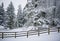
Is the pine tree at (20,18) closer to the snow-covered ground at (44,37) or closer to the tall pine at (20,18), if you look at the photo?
the tall pine at (20,18)

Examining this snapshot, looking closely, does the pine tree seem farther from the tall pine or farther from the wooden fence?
the wooden fence

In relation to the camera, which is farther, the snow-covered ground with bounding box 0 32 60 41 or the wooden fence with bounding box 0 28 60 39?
the snow-covered ground with bounding box 0 32 60 41

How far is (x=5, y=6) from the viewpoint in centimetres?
218

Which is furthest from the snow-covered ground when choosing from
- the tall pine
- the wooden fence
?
the tall pine

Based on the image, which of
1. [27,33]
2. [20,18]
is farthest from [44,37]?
[20,18]

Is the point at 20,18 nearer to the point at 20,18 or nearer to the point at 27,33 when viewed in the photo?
the point at 20,18

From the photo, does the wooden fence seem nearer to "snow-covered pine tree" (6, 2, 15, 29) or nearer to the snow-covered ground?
the snow-covered ground

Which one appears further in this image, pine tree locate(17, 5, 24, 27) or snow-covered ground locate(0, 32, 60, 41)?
snow-covered ground locate(0, 32, 60, 41)

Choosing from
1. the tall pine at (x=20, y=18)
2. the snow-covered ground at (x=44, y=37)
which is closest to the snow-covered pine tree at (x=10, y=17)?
the tall pine at (x=20, y=18)

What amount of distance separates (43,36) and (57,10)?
0.79 m


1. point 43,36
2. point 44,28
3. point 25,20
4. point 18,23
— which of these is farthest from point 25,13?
point 43,36

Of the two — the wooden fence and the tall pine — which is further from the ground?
the tall pine

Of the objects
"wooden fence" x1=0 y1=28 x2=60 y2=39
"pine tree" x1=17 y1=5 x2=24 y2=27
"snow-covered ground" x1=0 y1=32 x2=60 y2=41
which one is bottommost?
"snow-covered ground" x1=0 y1=32 x2=60 y2=41

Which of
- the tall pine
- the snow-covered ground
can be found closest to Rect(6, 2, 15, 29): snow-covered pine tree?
the tall pine
